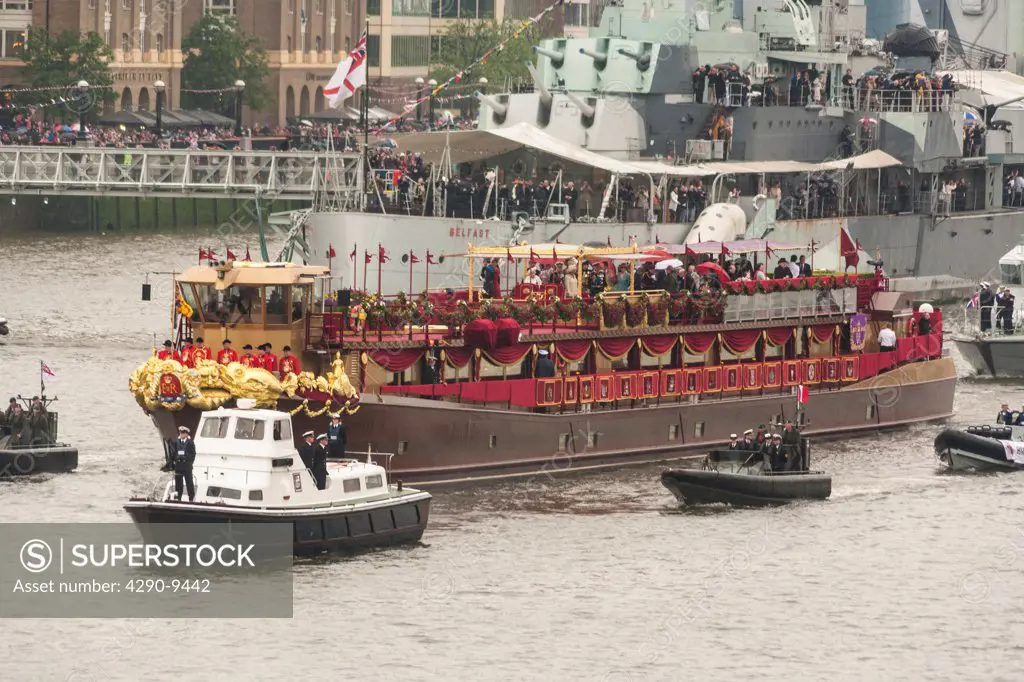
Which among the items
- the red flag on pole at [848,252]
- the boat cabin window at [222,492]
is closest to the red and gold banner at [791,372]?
the red flag on pole at [848,252]

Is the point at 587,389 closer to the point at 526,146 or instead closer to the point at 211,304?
the point at 211,304

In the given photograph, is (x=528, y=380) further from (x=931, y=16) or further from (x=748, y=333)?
(x=931, y=16)

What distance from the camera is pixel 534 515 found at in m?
55.0

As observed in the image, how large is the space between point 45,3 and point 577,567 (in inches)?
4202

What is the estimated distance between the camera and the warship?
8388 centimetres

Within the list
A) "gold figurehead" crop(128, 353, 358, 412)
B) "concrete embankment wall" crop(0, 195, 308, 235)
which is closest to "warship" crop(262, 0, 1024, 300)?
"concrete embankment wall" crop(0, 195, 308, 235)

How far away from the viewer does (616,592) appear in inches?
1918

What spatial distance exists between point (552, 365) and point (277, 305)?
827 centimetres

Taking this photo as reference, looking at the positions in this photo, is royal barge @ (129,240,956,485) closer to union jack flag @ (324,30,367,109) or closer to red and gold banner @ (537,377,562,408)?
red and gold banner @ (537,377,562,408)

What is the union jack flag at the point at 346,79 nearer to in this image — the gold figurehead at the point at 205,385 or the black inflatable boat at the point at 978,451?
the black inflatable boat at the point at 978,451

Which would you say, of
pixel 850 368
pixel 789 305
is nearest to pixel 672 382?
pixel 789 305

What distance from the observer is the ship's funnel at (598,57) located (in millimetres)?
93438

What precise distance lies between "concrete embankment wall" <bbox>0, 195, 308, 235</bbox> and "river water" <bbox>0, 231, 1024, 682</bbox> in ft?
191

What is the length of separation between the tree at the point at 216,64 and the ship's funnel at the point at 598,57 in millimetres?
67128
